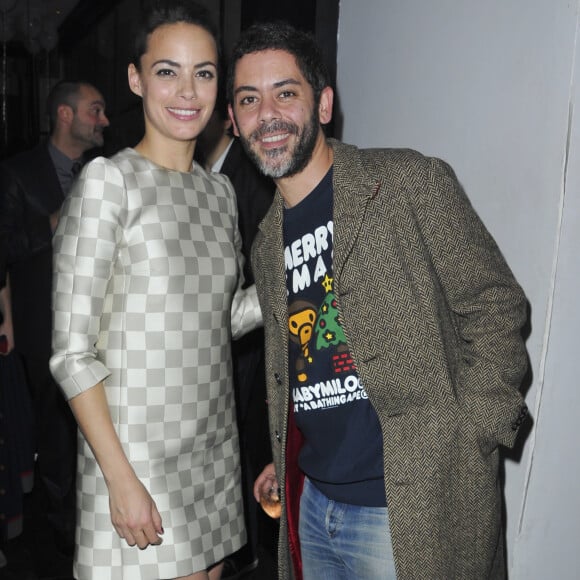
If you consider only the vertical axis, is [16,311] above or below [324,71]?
below

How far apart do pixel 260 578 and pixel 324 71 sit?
2.13 m

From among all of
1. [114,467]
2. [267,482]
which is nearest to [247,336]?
[267,482]

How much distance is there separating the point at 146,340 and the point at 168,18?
0.73 meters

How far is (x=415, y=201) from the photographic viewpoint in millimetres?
1503

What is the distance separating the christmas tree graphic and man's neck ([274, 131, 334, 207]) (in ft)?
0.80

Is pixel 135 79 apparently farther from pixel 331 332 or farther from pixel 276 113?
pixel 331 332

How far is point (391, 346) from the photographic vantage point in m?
1.49

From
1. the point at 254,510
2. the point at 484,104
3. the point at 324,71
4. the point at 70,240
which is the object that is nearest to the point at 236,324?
the point at 70,240

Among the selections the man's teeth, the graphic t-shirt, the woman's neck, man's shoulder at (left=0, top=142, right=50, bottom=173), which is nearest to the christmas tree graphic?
the graphic t-shirt

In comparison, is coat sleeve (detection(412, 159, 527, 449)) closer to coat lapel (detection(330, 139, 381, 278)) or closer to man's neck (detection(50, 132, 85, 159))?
coat lapel (detection(330, 139, 381, 278))

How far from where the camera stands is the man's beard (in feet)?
5.38

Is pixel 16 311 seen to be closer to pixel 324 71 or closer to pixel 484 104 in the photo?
pixel 324 71

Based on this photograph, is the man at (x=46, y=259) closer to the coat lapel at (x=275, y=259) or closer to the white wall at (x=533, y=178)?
the coat lapel at (x=275, y=259)

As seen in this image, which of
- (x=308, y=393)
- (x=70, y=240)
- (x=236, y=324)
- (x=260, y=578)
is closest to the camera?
(x=70, y=240)
